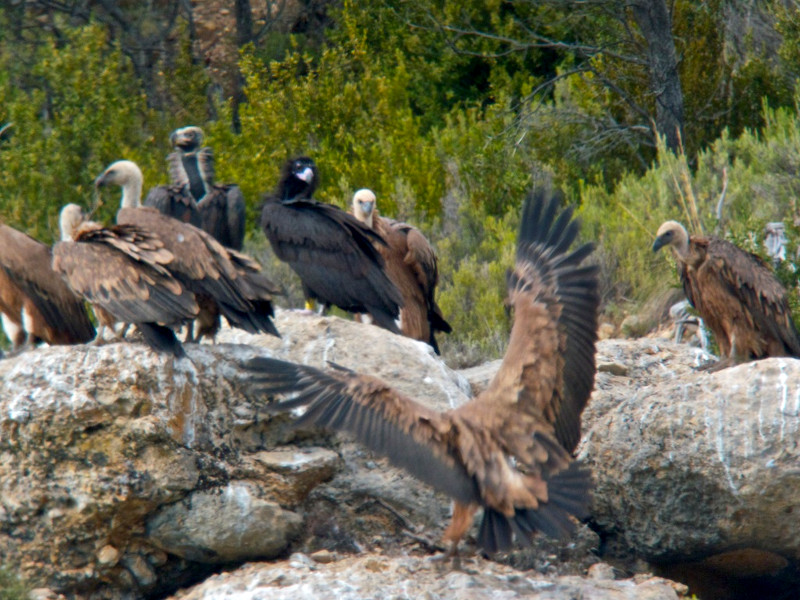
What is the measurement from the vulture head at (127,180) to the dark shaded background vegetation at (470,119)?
11.8 ft

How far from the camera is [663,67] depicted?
1252 cm

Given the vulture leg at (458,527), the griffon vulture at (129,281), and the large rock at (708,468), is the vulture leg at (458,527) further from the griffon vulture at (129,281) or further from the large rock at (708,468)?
the griffon vulture at (129,281)

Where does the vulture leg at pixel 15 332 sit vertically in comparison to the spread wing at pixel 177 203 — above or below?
below

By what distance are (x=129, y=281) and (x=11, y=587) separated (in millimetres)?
1514

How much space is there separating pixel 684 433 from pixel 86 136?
10.1 metres

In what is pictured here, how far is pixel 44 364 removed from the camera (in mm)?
5777

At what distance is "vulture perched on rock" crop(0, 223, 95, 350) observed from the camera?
668cm

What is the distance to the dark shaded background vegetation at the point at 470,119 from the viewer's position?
11.3 m

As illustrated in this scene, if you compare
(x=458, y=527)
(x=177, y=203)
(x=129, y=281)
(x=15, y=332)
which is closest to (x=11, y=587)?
(x=129, y=281)

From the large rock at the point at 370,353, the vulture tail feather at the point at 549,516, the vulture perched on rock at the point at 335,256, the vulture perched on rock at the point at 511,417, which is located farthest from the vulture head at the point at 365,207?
the vulture tail feather at the point at 549,516

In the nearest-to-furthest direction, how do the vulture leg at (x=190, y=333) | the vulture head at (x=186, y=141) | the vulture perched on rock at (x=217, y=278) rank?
the vulture perched on rock at (x=217, y=278) → the vulture leg at (x=190, y=333) → the vulture head at (x=186, y=141)

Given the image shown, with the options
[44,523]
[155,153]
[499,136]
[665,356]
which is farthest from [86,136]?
[44,523]

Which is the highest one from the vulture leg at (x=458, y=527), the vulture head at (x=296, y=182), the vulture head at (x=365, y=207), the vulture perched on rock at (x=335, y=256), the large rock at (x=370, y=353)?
the vulture head at (x=296, y=182)

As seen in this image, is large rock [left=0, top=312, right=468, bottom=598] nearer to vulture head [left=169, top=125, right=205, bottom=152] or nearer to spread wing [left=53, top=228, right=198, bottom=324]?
spread wing [left=53, top=228, right=198, bottom=324]
